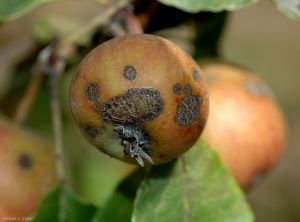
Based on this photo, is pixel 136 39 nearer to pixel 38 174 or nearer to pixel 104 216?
pixel 104 216

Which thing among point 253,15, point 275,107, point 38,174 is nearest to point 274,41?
point 253,15

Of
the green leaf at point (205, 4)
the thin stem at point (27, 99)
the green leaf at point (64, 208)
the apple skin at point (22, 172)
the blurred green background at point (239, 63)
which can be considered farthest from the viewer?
the blurred green background at point (239, 63)

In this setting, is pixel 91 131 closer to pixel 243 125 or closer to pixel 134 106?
pixel 134 106

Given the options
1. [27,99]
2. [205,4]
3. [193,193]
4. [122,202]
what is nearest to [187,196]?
[193,193]

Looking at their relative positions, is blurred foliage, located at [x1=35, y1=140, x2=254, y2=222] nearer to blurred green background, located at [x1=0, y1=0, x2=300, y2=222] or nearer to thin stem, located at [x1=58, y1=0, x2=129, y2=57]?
thin stem, located at [x1=58, y1=0, x2=129, y2=57]

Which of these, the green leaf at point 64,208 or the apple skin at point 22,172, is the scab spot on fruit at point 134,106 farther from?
the apple skin at point 22,172

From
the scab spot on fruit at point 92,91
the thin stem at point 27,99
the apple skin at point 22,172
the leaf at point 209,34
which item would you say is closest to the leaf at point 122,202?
the apple skin at point 22,172
